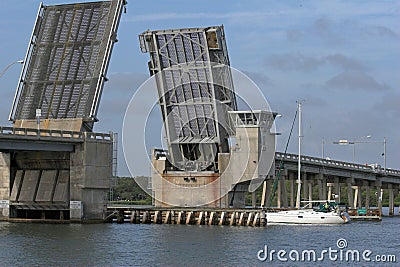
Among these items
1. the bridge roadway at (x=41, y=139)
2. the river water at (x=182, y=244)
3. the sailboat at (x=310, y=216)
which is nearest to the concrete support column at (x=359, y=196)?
the sailboat at (x=310, y=216)

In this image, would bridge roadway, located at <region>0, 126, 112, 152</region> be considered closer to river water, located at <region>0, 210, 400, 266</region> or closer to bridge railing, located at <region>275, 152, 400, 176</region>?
river water, located at <region>0, 210, 400, 266</region>

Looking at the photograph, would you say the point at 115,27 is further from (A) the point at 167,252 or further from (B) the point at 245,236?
(A) the point at 167,252

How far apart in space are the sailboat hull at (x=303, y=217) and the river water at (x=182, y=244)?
986 mm

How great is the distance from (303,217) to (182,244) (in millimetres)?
18645

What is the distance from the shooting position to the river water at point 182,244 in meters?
38.9

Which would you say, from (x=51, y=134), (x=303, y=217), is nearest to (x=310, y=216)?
(x=303, y=217)

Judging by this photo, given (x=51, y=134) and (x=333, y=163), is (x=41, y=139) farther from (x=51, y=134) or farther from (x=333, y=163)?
(x=333, y=163)

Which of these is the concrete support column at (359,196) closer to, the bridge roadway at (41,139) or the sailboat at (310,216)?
the sailboat at (310,216)

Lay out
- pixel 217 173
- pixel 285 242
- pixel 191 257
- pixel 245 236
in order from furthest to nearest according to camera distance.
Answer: pixel 217 173 → pixel 245 236 → pixel 285 242 → pixel 191 257

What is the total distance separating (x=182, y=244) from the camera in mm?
45969

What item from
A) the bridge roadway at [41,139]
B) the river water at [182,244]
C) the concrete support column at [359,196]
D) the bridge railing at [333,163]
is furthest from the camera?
the concrete support column at [359,196]

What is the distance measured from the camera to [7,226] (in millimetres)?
55688

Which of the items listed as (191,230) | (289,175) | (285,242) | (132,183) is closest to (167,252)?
(285,242)

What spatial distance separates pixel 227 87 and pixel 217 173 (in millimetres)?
7872
